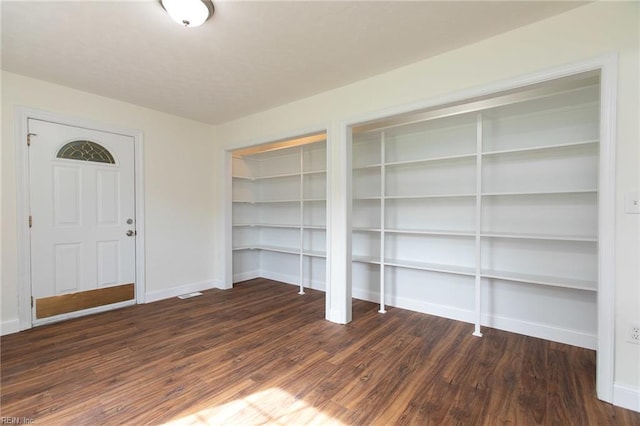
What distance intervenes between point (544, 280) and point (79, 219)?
479 centimetres

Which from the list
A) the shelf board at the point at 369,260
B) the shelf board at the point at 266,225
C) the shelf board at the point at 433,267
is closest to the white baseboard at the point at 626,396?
the shelf board at the point at 433,267

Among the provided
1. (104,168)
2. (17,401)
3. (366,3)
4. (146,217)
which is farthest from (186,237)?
(366,3)

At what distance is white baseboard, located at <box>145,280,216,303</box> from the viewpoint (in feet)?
12.6

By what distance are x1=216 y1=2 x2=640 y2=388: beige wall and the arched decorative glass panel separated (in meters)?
3.22

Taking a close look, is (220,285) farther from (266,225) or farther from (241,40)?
(241,40)

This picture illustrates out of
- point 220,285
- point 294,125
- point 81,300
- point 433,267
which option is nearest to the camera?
point 433,267

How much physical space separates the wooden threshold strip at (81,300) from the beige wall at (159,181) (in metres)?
0.20

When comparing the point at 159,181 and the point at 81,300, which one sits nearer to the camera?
the point at 81,300

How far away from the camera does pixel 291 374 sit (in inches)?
85.0

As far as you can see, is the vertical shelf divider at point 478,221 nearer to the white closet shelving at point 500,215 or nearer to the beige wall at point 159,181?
the white closet shelving at point 500,215

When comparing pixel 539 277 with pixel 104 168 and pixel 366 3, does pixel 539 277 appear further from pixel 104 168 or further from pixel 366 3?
pixel 104 168

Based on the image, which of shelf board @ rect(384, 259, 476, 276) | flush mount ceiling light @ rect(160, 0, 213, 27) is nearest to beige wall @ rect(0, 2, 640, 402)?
shelf board @ rect(384, 259, 476, 276)

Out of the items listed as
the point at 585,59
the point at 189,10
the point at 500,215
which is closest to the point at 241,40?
the point at 189,10

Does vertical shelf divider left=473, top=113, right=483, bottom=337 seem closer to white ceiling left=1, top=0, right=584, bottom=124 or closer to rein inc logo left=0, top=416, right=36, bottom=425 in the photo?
white ceiling left=1, top=0, right=584, bottom=124
